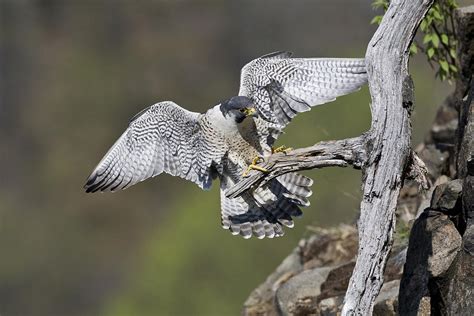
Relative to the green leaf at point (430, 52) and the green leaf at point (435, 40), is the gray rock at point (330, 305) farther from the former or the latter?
the green leaf at point (435, 40)

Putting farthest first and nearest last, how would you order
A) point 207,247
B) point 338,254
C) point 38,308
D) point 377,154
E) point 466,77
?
point 38,308 → point 207,247 → point 338,254 → point 466,77 → point 377,154

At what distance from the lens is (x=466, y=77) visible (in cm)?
747

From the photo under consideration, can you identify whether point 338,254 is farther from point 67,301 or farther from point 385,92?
point 67,301

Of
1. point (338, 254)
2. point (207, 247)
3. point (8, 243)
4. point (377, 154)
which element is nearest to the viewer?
point (377, 154)

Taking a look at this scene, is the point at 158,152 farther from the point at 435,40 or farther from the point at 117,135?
the point at 117,135

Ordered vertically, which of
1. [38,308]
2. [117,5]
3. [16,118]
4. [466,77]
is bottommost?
[38,308]

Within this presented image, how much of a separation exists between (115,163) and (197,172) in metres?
0.61

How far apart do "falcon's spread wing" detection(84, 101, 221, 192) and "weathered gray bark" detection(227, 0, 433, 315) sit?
139 centimetres

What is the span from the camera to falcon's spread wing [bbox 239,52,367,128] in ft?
23.4

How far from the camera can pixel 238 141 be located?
294 inches

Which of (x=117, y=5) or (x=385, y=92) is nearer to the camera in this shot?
(x=385, y=92)

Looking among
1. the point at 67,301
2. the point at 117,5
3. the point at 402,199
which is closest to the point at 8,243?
the point at 67,301

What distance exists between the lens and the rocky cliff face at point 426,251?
19.6ft

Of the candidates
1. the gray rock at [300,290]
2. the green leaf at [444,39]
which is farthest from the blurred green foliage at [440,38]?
the gray rock at [300,290]
